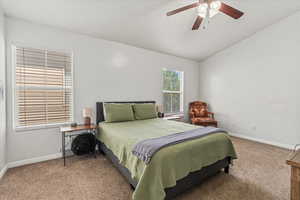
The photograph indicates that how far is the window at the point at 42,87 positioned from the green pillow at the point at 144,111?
4.48 feet

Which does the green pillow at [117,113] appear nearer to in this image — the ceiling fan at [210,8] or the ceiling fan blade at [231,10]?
the ceiling fan at [210,8]

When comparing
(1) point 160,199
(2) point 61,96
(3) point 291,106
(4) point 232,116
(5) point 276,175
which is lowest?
(5) point 276,175

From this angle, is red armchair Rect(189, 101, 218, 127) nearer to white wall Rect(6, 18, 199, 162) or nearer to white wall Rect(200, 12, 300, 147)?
white wall Rect(200, 12, 300, 147)

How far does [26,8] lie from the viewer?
217 cm

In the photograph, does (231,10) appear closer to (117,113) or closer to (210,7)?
(210,7)

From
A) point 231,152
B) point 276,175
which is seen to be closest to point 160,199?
point 231,152

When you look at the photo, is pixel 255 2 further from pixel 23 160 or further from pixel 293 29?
pixel 23 160

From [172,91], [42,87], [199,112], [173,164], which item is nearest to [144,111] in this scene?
[172,91]

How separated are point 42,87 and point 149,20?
2429 mm

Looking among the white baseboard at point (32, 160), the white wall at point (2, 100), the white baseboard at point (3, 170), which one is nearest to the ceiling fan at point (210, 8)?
the white wall at point (2, 100)

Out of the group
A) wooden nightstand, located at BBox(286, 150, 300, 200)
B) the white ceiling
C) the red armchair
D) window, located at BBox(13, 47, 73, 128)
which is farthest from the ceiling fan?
the red armchair

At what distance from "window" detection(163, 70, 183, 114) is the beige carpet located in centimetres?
243

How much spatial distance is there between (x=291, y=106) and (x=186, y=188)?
3.40 meters

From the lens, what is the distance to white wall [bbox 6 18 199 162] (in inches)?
95.1
